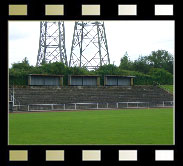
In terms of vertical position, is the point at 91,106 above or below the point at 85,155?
below

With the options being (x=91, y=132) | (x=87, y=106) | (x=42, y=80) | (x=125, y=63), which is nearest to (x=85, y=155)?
(x=91, y=132)

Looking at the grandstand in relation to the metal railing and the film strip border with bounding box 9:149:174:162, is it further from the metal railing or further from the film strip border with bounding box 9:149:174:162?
the film strip border with bounding box 9:149:174:162

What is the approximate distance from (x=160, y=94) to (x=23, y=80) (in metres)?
12.7

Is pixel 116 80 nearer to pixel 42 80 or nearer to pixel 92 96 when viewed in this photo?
pixel 92 96

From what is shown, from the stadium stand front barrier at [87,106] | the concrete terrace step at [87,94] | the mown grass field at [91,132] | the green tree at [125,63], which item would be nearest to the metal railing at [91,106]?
the stadium stand front barrier at [87,106]

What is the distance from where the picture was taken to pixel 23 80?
118 feet

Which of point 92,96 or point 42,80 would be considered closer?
point 92,96

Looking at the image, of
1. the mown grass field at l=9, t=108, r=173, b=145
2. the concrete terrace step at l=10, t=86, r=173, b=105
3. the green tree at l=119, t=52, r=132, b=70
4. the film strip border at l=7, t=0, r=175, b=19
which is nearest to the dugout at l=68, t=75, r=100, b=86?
the concrete terrace step at l=10, t=86, r=173, b=105

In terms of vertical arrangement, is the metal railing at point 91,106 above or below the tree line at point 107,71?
below

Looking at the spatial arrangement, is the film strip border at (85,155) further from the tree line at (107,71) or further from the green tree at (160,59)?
the green tree at (160,59)

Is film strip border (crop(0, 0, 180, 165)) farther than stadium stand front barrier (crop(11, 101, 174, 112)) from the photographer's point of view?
No

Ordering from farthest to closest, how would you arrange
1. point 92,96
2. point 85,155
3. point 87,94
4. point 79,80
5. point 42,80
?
point 79,80
point 42,80
point 87,94
point 92,96
point 85,155

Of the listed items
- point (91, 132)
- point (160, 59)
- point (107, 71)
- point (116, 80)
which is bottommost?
point (91, 132)
